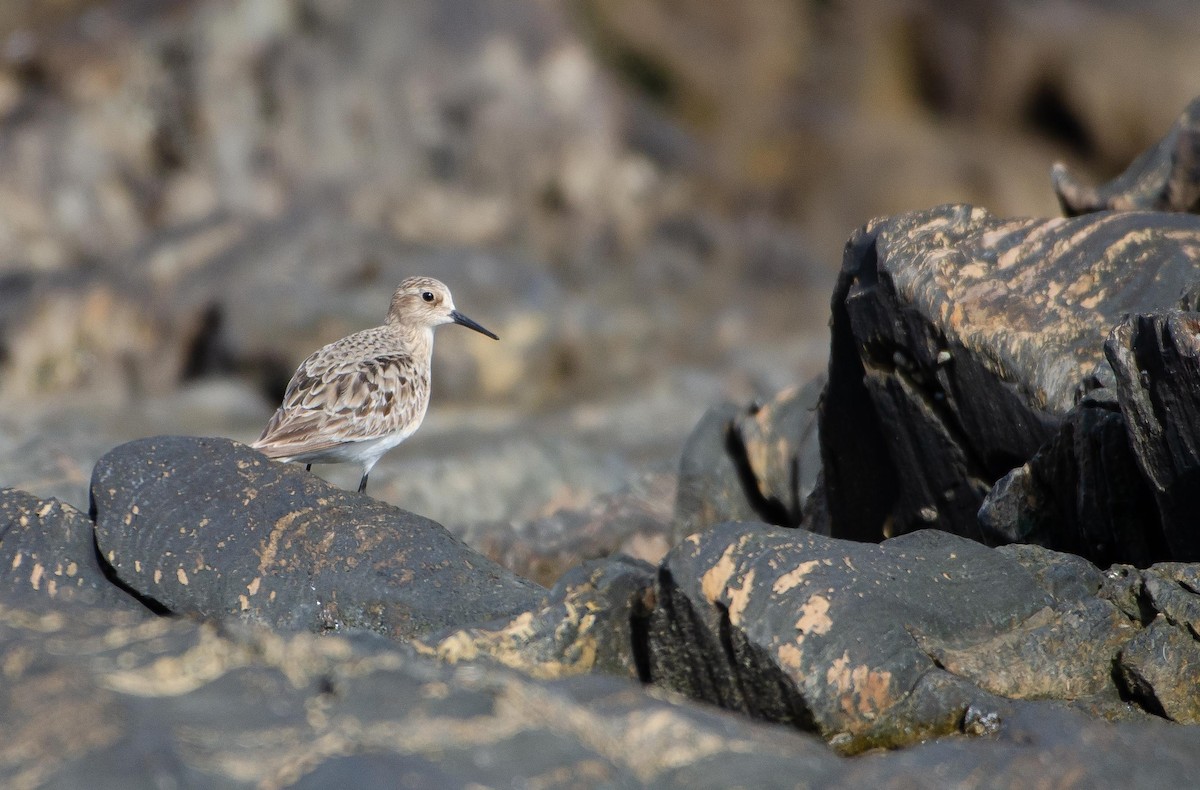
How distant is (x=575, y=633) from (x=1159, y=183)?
560cm

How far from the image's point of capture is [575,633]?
5684 mm

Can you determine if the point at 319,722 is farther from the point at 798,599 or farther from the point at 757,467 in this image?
the point at 757,467

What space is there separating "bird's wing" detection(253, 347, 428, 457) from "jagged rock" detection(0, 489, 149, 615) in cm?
260

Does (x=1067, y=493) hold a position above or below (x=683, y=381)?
above

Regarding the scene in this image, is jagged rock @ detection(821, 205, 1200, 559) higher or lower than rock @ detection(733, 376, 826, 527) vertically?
higher

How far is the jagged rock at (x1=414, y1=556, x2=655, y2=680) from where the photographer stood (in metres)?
5.50

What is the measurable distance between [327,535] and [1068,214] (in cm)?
655

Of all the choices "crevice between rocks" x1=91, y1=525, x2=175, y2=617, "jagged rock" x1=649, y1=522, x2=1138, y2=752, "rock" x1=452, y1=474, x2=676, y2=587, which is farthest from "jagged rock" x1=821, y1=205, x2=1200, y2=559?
"crevice between rocks" x1=91, y1=525, x2=175, y2=617

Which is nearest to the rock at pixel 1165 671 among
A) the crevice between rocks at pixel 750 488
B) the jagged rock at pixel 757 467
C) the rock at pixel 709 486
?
the jagged rock at pixel 757 467

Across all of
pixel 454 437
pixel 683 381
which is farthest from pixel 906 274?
pixel 683 381

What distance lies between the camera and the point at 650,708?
4.67m

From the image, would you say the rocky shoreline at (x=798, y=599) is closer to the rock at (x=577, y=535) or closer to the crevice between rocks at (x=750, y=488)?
the crevice between rocks at (x=750, y=488)

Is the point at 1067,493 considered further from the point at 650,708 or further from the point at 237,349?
the point at 237,349

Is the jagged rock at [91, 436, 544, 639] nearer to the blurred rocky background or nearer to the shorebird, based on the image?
the shorebird
